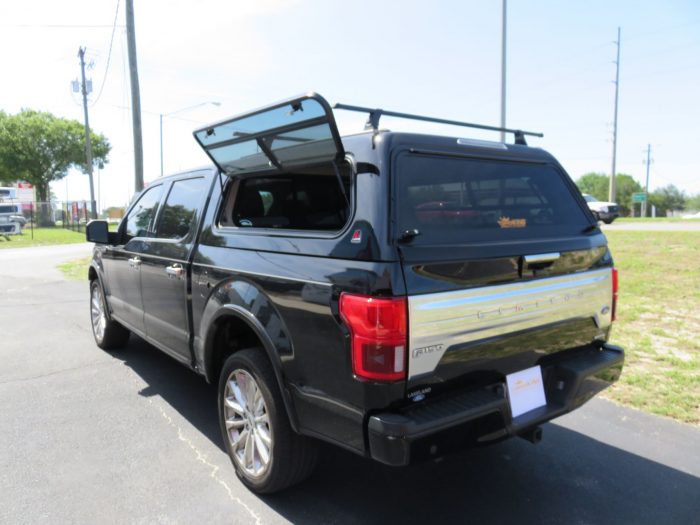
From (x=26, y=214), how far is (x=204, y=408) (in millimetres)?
45009

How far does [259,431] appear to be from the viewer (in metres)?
2.88

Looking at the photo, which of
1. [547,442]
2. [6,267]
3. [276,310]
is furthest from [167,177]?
[6,267]

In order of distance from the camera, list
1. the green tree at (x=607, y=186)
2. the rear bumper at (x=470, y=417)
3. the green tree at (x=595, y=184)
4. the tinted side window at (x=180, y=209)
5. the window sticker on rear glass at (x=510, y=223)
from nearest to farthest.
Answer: the rear bumper at (x=470, y=417) → the window sticker on rear glass at (x=510, y=223) → the tinted side window at (x=180, y=209) → the green tree at (x=607, y=186) → the green tree at (x=595, y=184)

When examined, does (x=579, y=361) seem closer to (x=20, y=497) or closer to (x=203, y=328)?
(x=203, y=328)

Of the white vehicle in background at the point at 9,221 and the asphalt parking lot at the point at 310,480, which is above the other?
the white vehicle in background at the point at 9,221

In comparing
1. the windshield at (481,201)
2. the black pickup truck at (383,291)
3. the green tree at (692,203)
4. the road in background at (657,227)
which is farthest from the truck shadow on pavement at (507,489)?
the green tree at (692,203)

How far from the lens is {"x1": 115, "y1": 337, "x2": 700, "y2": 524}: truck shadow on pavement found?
8.90ft

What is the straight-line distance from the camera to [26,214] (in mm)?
41344

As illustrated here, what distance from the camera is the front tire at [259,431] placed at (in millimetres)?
2688

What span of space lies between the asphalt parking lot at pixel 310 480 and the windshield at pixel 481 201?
4.81 ft

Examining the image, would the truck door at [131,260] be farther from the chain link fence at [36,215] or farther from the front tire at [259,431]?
the chain link fence at [36,215]

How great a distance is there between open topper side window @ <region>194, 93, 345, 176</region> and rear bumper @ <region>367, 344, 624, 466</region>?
1285 mm

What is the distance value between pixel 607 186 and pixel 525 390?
409 feet

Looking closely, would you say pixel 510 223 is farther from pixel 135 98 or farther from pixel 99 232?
pixel 135 98
